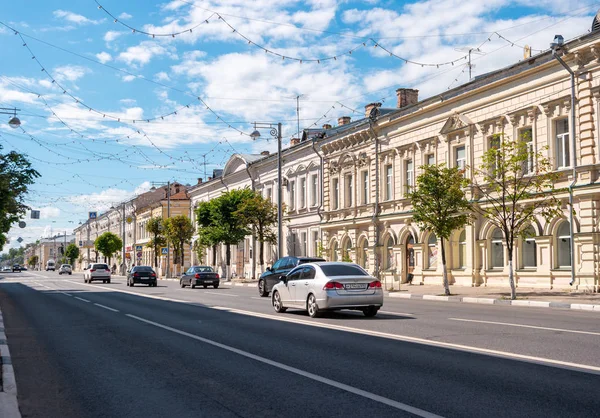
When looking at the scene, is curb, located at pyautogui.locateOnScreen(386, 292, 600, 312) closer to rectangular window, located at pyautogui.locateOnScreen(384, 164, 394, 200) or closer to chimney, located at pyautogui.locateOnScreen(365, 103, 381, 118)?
rectangular window, located at pyautogui.locateOnScreen(384, 164, 394, 200)

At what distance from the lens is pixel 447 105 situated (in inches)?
1359

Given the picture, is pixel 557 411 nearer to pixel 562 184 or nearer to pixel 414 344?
pixel 414 344

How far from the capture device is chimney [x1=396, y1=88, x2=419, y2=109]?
42.3m

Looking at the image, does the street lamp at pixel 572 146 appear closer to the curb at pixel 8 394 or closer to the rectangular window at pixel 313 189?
the curb at pixel 8 394

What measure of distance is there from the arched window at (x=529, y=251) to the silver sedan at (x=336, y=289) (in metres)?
14.1

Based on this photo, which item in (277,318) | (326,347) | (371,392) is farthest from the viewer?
(277,318)

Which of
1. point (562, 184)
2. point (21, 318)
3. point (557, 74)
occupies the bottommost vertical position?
point (21, 318)

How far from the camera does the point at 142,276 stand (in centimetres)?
4538

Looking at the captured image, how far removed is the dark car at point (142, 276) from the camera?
4509 centimetres

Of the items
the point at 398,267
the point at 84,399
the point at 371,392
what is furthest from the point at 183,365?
the point at 398,267

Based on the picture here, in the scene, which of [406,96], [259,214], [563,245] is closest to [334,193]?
[259,214]

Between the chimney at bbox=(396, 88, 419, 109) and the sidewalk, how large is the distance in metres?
14.3

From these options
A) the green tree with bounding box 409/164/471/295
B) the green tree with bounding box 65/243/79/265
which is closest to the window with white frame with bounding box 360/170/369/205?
the green tree with bounding box 409/164/471/295

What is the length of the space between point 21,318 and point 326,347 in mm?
11399
